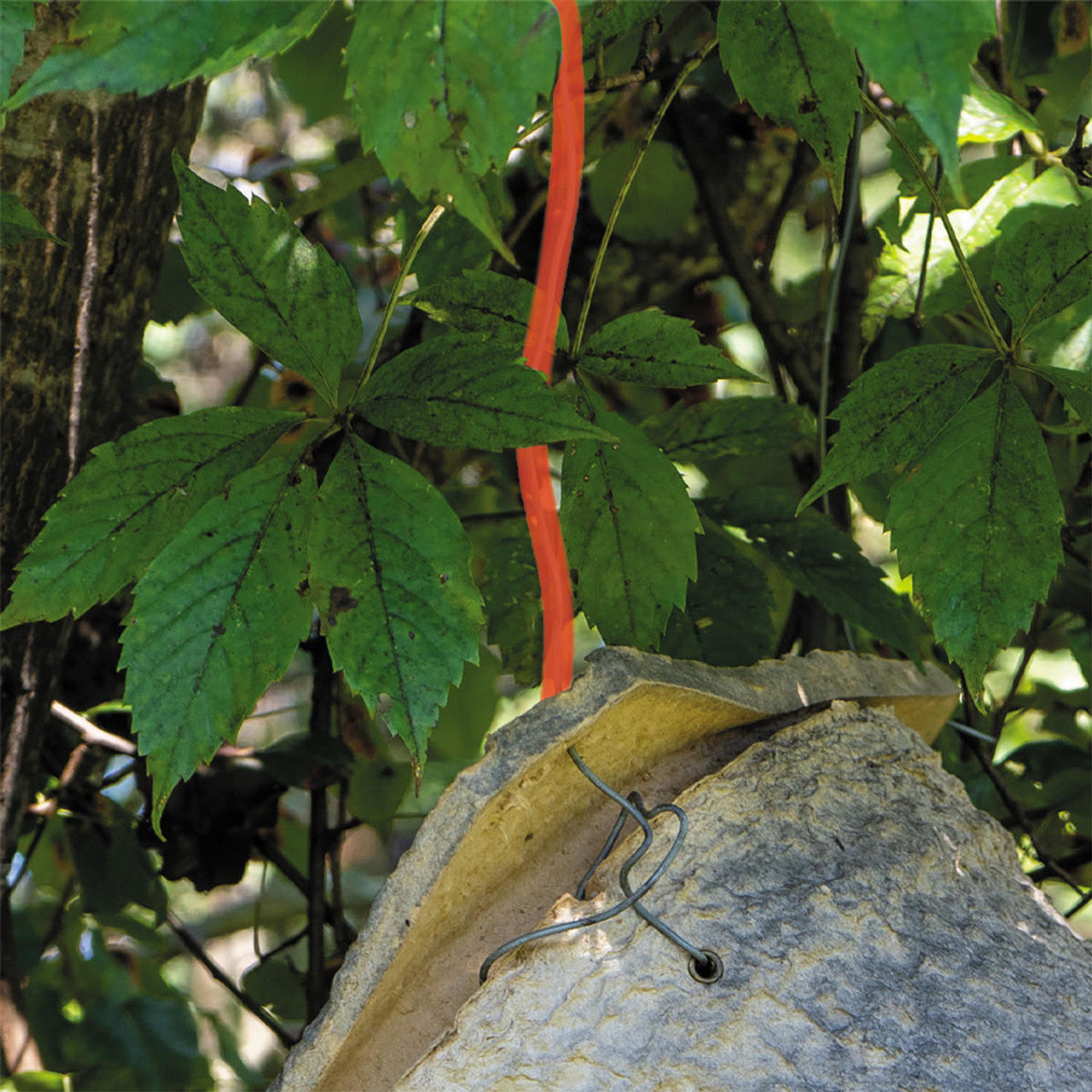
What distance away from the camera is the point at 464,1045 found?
2.00 ft

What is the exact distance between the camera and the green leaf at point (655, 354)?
77 centimetres

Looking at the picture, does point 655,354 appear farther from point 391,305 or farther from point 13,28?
point 13,28

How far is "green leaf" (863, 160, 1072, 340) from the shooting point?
1.03 metres

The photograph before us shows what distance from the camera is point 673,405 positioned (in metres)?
1.40

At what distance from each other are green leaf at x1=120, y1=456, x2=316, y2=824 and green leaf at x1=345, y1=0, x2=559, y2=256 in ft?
0.79

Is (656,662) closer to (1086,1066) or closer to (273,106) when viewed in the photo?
(1086,1066)

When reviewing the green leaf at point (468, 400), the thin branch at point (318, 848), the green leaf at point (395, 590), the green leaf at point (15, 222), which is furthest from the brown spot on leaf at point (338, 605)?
the thin branch at point (318, 848)

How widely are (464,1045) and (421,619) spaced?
0.24 m

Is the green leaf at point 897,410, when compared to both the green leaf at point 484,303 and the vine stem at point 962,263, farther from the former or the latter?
the green leaf at point 484,303

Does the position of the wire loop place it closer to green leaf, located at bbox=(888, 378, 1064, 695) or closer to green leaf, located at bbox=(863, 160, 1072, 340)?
green leaf, located at bbox=(888, 378, 1064, 695)

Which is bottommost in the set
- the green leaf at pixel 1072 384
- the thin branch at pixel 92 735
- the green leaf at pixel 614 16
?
the thin branch at pixel 92 735

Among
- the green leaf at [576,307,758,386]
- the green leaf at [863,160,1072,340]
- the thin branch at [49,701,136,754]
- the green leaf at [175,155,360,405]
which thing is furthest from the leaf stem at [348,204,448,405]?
the thin branch at [49,701,136,754]

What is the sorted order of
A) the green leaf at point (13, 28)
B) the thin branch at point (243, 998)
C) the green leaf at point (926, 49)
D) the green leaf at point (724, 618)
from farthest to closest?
the thin branch at point (243, 998) → the green leaf at point (724, 618) → the green leaf at point (13, 28) → the green leaf at point (926, 49)

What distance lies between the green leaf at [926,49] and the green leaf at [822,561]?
1.61ft
